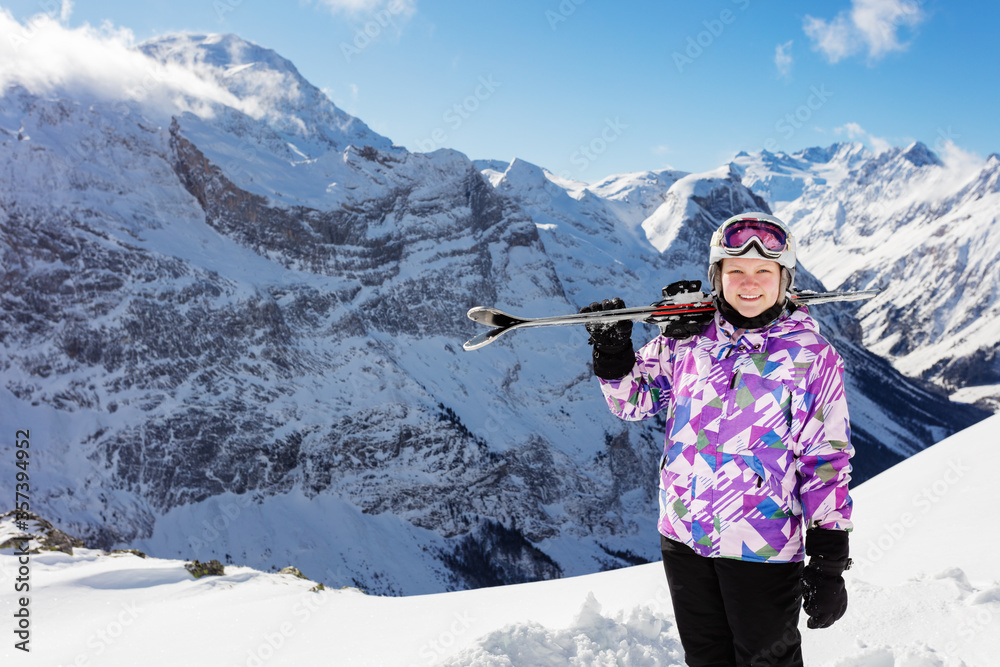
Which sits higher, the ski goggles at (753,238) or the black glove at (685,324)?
the ski goggles at (753,238)

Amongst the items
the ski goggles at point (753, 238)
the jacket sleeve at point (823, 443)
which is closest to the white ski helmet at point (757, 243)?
the ski goggles at point (753, 238)

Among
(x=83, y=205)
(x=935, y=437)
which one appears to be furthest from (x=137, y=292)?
(x=935, y=437)

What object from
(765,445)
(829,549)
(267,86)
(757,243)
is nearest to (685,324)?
(757,243)

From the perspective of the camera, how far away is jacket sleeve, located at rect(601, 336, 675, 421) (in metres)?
3.71

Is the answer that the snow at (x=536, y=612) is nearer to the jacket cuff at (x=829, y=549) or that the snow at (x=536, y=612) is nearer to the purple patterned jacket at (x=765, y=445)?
the jacket cuff at (x=829, y=549)

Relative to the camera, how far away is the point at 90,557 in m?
10.7

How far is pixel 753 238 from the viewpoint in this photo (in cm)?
338

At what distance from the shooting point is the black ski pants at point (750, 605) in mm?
3072

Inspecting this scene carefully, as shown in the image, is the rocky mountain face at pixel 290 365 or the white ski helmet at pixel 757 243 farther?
the rocky mountain face at pixel 290 365

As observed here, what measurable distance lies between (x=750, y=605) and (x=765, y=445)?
2.96 feet

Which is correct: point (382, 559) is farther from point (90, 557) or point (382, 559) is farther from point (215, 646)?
point (215, 646)

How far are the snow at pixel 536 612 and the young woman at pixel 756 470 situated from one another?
1.70 m

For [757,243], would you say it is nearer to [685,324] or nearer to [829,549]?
[685,324]

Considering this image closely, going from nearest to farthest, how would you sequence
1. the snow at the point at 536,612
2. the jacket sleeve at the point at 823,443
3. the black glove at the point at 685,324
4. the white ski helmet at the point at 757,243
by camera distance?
the jacket sleeve at the point at 823,443, the white ski helmet at the point at 757,243, the black glove at the point at 685,324, the snow at the point at 536,612
